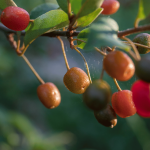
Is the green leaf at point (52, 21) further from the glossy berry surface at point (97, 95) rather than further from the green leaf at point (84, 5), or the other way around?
the glossy berry surface at point (97, 95)

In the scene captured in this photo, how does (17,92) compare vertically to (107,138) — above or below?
above

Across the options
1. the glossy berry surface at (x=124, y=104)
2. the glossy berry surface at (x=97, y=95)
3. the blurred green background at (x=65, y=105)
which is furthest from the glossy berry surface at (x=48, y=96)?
the blurred green background at (x=65, y=105)

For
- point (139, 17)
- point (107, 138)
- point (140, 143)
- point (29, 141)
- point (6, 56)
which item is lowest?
point (140, 143)

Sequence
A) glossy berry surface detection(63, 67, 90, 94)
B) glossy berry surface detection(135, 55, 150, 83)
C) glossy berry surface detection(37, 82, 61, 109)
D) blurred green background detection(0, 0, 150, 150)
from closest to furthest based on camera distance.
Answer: glossy berry surface detection(135, 55, 150, 83) → glossy berry surface detection(63, 67, 90, 94) → glossy berry surface detection(37, 82, 61, 109) → blurred green background detection(0, 0, 150, 150)

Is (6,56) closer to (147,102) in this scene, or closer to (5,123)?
(5,123)

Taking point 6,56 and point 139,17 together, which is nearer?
point 139,17

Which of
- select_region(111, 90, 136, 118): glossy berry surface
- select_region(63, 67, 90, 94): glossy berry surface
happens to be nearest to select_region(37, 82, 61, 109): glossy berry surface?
select_region(63, 67, 90, 94): glossy berry surface

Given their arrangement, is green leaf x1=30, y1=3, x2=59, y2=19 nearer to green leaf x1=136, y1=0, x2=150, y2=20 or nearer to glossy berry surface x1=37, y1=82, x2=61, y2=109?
glossy berry surface x1=37, y1=82, x2=61, y2=109

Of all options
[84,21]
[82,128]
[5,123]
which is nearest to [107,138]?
[82,128]
